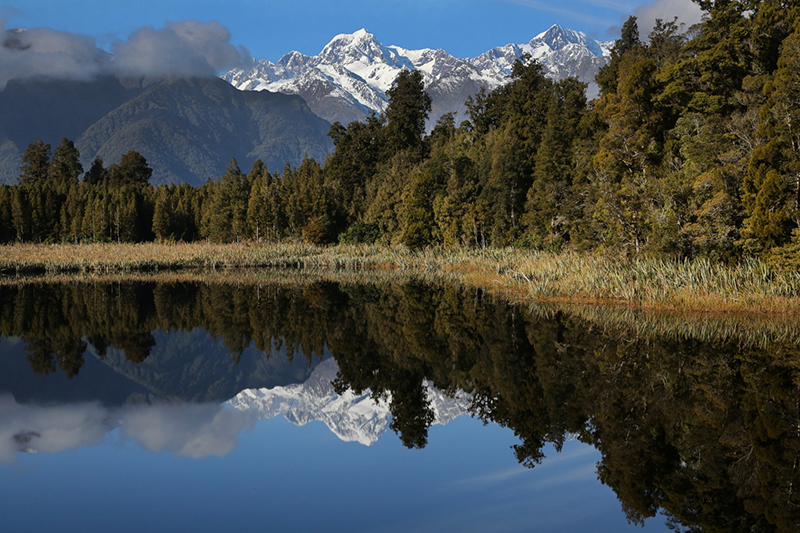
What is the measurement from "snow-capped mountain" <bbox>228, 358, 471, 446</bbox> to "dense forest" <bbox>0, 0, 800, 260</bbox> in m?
13.3

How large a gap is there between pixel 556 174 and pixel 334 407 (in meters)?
35.8

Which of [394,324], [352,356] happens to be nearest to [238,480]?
[352,356]

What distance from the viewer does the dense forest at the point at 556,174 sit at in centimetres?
2014

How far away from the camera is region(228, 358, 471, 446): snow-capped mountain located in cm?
872

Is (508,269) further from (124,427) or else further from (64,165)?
(64,165)

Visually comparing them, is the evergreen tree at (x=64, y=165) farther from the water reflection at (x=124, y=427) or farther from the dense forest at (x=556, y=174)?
the water reflection at (x=124, y=427)

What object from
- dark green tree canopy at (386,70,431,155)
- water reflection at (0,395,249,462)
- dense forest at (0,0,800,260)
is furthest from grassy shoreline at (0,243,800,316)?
dark green tree canopy at (386,70,431,155)

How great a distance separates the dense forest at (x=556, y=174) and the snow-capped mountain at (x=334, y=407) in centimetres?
1329

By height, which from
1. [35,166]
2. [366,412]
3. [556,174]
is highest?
[35,166]

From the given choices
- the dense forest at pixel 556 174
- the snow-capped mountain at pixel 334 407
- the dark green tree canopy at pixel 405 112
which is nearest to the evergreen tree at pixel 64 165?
the dense forest at pixel 556 174

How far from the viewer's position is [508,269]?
95.6 ft

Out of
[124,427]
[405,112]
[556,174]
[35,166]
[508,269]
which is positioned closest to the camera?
[124,427]

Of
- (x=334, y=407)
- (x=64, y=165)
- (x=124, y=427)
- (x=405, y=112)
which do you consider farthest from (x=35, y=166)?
(x=334, y=407)

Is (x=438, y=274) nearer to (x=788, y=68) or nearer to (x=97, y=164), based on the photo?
(x=788, y=68)
